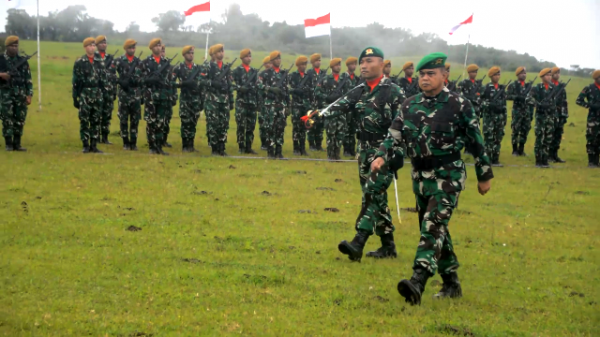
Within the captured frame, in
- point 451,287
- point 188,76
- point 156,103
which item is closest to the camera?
point 451,287

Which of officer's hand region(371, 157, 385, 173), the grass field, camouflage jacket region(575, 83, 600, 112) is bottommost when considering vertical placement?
the grass field

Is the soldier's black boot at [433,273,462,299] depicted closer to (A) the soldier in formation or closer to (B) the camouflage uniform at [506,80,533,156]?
(A) the soldier in formation

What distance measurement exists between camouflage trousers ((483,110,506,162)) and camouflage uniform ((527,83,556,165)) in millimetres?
942

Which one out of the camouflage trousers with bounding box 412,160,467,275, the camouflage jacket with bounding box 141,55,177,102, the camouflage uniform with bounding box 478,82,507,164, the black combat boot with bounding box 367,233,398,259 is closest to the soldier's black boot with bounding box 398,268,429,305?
the camouflage trousers with bounding box 412,160,467,275

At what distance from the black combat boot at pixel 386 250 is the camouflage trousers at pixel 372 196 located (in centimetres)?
8

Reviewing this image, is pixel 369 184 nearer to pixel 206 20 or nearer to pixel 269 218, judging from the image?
pixel 269 218

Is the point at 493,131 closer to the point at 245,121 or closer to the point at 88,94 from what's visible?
the point at 245,121

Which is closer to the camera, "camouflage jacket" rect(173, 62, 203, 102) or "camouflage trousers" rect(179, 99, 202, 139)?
"camouflage jacket" rect(173, 62, 203, 102)

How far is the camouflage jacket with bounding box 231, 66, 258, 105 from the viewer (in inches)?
730

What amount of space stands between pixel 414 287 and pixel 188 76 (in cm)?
1296

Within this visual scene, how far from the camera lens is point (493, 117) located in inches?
790

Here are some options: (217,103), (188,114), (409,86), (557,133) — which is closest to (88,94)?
(188,114)

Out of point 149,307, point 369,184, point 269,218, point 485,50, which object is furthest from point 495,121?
point 485,50

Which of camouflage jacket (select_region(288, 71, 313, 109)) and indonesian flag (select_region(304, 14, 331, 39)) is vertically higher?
indonesian flag (select_region(304, 14, 331, 39))
